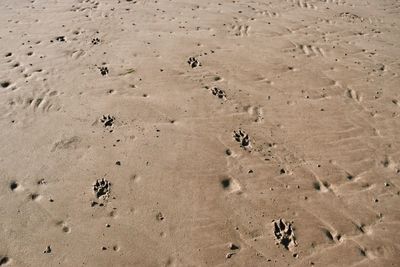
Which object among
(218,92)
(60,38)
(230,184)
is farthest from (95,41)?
(230,184)

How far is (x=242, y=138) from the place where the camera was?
18.3 feet

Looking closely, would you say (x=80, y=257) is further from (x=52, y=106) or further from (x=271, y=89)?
(x=271, y=89)

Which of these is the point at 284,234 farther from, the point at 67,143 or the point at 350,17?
the point at 350,17

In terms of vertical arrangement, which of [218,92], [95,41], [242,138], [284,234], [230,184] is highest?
[95,41]

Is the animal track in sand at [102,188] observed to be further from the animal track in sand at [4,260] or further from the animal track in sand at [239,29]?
the animal track in sand at [239,29]

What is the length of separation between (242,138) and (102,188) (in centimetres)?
208

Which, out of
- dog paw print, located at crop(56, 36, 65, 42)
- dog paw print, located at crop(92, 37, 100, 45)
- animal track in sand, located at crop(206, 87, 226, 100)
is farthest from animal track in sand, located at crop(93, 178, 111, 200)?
dog paw print, located at crop(56, 36, 65, 42)

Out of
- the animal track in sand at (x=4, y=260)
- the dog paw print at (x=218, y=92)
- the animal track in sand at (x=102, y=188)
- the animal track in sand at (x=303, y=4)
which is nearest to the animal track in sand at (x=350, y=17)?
the animal track in sand at (x=303, y=4)

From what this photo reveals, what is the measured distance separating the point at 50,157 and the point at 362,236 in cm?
408

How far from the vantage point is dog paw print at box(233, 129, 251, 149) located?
547 cm

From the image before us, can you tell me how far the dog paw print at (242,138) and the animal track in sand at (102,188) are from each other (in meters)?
1.91

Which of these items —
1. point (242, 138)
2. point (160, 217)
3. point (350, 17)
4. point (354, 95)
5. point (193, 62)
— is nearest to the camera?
point (160, 217)

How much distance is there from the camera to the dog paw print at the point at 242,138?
5.47 meters

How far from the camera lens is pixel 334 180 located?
5.07 m
